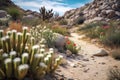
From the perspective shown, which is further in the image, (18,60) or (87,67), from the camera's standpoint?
(87,67)

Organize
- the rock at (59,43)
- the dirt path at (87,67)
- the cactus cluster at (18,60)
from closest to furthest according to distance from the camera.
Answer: the cactus cluster at (18,60) → the dirt path at (87,67) → the rock at (59,43)

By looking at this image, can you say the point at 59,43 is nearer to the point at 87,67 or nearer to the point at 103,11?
the point at 87,67

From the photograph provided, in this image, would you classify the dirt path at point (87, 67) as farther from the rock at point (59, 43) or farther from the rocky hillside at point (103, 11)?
the rocky hillside at point (103, 11)

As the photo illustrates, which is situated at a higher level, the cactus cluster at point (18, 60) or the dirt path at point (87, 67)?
the cactus cluster at point (18, 60)

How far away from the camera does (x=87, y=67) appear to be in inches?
315

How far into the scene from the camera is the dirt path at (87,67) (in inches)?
272

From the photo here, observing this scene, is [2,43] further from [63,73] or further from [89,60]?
[89,60]

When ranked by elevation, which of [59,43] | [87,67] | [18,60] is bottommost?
[87,67]

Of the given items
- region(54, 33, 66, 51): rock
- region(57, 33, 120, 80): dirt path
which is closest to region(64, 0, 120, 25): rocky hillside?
region(54, 33, 66, 51): rock

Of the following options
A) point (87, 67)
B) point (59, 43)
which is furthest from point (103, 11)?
point (87, 67)

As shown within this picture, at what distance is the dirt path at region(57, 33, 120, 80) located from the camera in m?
6.90

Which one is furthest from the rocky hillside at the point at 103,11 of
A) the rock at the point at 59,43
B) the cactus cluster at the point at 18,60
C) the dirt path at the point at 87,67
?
the cactus cluster at the point at 18,60

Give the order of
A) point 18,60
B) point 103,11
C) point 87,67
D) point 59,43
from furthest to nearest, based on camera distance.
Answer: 1. point 103,11
2. point 59,43
3. point 87,67
4. point 18,60

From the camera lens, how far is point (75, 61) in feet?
28.2
